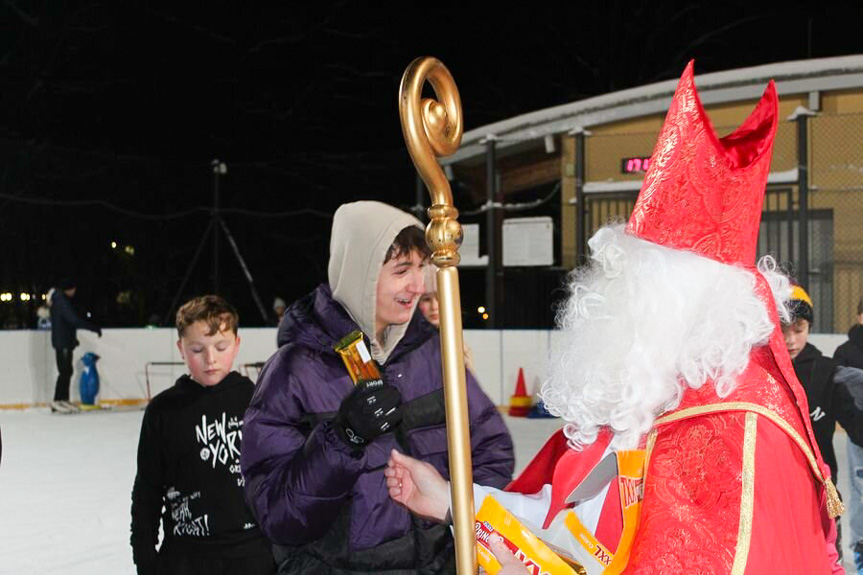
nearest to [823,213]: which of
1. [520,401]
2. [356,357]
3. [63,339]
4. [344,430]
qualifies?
[520,401]

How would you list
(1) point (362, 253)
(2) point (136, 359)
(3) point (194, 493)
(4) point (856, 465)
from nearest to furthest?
(1) point (362, 253) → (3) point (194, 493) → (4) point (856, 465) → (2) point (136, 359)

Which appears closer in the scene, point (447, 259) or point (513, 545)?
point (447, 259)

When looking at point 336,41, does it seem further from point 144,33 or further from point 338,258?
point 338,258

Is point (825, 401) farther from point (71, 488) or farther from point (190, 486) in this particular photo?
point (71, 488)

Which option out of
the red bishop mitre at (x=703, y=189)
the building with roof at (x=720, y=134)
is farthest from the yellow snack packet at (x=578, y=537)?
the building with roof at (x=720, y=134)

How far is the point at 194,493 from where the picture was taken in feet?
9.14

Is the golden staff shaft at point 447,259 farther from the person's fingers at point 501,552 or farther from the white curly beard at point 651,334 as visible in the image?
the white curly beard at point 651,334

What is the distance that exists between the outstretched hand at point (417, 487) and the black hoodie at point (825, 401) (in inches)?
98.0

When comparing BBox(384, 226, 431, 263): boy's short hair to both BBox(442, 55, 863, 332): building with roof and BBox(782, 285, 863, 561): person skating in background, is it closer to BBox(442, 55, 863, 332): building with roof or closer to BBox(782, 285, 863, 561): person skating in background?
BBox(782, 285, 863, 561): person skating in background

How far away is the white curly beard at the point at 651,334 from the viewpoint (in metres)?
1.47

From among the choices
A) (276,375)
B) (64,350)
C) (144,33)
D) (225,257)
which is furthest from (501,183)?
(144,33)

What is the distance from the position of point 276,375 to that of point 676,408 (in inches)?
36.8

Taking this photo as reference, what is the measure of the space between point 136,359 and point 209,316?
9084 mm

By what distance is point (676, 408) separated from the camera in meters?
1.46
